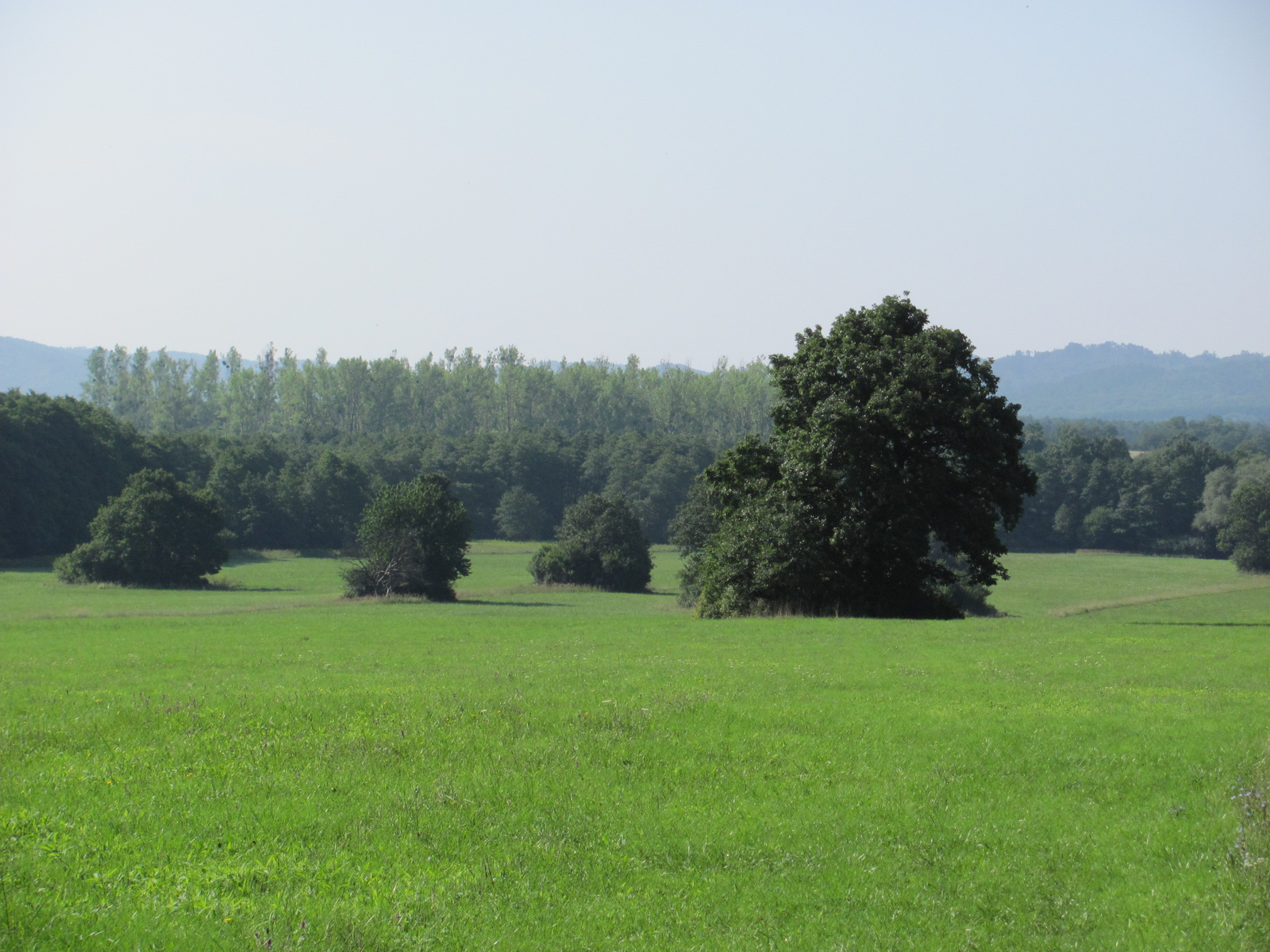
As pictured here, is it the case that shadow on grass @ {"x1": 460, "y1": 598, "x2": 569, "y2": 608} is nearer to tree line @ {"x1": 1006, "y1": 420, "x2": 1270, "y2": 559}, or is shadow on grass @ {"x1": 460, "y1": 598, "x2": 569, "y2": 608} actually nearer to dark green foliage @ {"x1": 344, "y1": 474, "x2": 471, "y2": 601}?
dark green foliage @ {"x1": 344, "y1": 474, "x2": 471, "y2": 601}

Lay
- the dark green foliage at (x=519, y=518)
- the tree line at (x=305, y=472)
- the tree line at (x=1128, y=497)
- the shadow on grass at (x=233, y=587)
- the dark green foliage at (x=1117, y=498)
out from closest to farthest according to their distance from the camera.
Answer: the shadow on grass at (x=233, y=587), the tree line at (x=305, y=472), the tree line at (x=1128, y=497), the dark green foliage at (x=1117, y=498), the dark green foliage at (x=519, y=518)

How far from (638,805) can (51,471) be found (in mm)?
103846

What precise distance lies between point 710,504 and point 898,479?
1474 inches

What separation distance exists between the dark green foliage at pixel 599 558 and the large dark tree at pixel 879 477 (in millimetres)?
45701

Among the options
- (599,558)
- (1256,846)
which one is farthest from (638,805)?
(599,558)

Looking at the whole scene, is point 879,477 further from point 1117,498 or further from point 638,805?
point 1117,498

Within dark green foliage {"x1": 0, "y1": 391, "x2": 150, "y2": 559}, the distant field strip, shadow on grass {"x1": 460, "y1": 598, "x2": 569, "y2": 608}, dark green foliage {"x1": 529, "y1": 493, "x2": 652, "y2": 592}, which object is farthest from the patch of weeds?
dark green foliage {"x1": 0, "y1": 391, "x2": 150, "y2": 559}

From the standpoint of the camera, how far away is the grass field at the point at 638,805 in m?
8.40

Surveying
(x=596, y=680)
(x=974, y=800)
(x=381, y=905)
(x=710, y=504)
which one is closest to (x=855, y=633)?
(x=596, y=680)

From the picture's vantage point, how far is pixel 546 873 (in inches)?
370

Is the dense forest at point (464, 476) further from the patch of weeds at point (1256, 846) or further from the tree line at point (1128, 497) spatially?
the patch of weeds at point (1256, 846)

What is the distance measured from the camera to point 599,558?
8731 cm

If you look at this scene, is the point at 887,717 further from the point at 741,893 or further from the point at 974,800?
the point at 741,893

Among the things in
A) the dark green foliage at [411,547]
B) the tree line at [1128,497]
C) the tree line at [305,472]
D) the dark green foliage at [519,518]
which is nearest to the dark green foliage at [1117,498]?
the tree line at [1128,497]
